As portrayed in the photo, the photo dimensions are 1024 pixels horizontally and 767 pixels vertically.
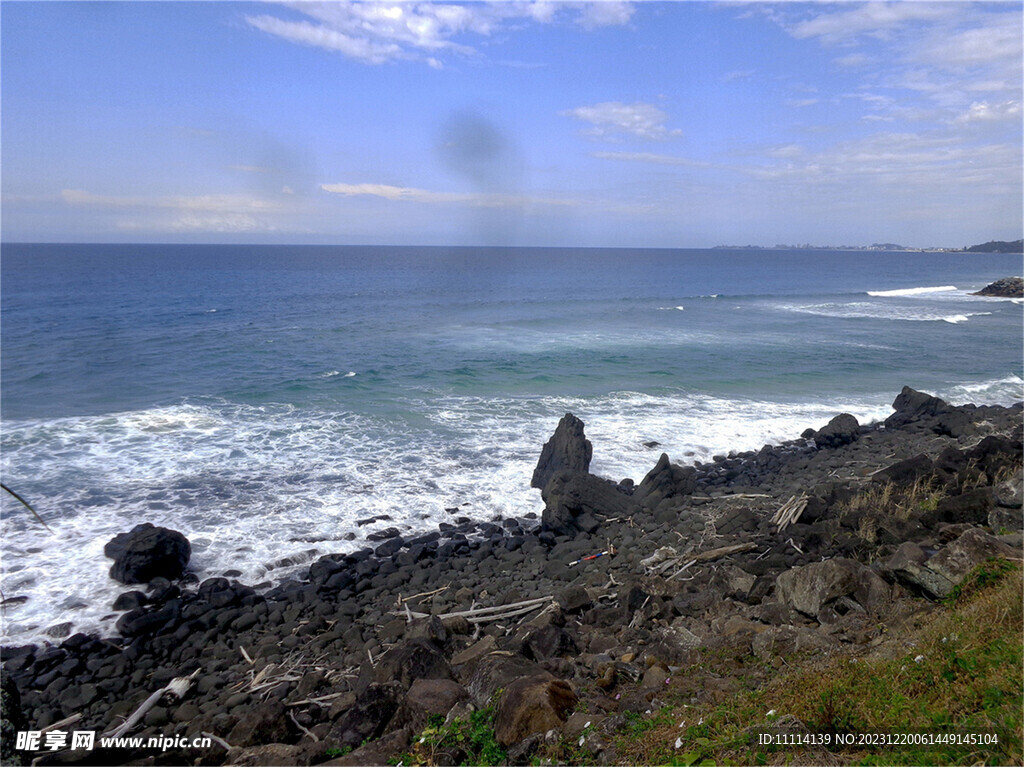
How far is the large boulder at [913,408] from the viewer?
18719mm

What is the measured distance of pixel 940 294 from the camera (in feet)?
212

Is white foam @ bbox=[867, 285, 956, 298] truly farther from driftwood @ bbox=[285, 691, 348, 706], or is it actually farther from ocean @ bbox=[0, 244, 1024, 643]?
driftwood @ bbox=[285, 691, 348, 706]

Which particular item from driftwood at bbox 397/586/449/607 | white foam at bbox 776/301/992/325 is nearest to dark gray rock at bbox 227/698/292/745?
driftwood at bbox 397/586/449/607

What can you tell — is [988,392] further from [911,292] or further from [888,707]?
[911,292]

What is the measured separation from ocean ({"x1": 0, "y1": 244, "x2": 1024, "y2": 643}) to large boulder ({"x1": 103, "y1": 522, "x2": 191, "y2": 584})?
12.7 inches

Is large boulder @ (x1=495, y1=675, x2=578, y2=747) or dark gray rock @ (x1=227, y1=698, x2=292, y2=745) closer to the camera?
large boulder @ (x1=495, y1=675, x2=578, y2=747)

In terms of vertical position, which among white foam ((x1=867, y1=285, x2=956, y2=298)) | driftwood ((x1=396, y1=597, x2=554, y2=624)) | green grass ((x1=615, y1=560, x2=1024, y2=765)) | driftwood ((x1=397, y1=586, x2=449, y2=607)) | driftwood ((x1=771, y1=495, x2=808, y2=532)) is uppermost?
white foam ((x1=867, y1=285, x2=956, y2=298))

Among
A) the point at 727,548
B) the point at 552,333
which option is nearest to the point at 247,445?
the point at 727,548

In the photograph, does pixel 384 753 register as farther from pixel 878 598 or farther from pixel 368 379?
pixel 368 379

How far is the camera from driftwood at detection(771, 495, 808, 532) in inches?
392

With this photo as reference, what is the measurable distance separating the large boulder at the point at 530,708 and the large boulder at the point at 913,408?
56.5ft

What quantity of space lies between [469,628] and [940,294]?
74.0 m

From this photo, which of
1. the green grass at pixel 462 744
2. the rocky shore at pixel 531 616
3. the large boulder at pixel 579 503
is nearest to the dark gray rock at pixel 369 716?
the rocky shore at pixel 531 616

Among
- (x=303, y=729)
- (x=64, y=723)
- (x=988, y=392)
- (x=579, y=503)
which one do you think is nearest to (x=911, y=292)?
(x=988, y=392)
